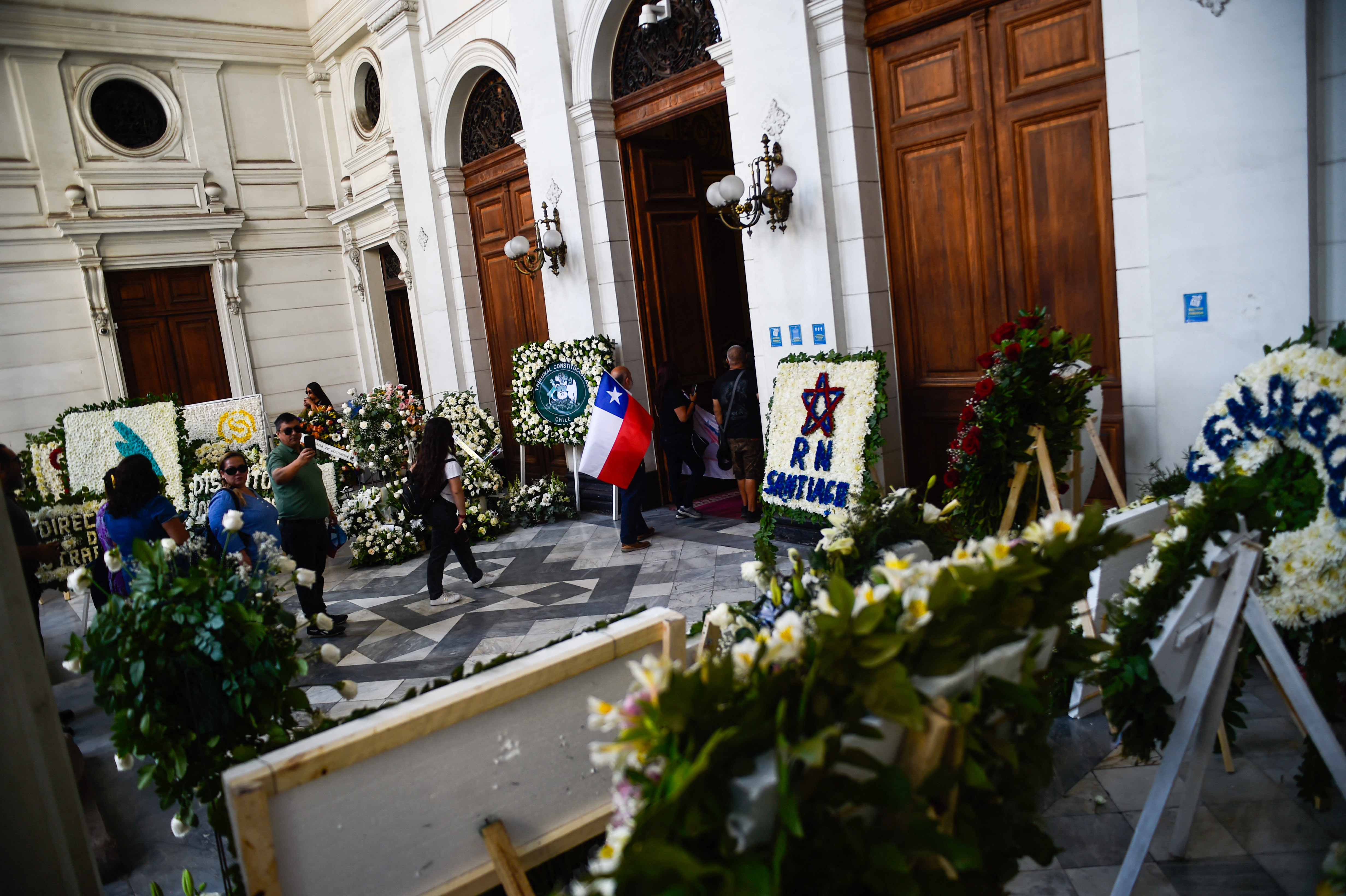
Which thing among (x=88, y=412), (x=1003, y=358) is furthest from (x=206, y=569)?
(x=88, y=412)

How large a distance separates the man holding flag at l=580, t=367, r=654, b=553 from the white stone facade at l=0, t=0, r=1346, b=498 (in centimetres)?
104

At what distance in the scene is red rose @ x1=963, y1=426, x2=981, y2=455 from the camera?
152 inches

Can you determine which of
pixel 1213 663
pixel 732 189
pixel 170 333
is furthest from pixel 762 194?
pixel 170 333

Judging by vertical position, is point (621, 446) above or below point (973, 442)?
below

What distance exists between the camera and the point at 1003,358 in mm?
3889

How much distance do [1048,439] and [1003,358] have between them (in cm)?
42

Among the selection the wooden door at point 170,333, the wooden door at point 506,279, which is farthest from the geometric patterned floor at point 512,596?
the wooden door at point 170,333

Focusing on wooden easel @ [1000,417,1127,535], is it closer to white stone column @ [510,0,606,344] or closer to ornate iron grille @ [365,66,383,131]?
white stone column @ [510,0,606,344]

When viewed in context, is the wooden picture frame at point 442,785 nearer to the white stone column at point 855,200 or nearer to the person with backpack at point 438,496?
→ the person with backpack at point 438,496

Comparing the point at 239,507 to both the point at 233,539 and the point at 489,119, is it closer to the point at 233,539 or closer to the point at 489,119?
the point at 233,539

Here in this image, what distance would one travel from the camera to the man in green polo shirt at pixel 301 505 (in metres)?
5.45

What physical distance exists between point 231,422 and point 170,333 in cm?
400

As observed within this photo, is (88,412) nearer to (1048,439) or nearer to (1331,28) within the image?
(1048,439)

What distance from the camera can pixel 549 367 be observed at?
8.04 metres
